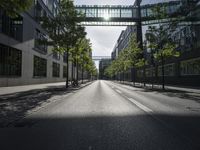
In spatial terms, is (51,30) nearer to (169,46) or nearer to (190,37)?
(169,46)

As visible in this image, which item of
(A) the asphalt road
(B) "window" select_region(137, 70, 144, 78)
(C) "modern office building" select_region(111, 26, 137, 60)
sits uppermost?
(C) "modern office building" select_region(111, 26, 137, 60)

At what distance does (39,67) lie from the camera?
38719 millimetres

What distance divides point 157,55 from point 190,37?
42.8 ft

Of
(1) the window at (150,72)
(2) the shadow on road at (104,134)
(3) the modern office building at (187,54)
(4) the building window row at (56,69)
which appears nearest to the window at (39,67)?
(4) the building window row at (56,69)

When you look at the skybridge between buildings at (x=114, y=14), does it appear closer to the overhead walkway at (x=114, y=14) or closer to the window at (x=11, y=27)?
the overhead walkway at (x=114, y=14)

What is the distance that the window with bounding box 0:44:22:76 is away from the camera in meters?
24.7

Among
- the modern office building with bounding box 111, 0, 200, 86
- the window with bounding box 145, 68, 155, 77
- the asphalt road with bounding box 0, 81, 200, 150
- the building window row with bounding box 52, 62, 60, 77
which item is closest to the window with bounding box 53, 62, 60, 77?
the building window row with bounding box 52, 62, 60, 77

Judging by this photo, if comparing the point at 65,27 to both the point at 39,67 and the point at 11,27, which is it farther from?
the point at 39,67

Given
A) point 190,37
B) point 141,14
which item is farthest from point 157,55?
point 141,14

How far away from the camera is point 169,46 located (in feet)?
83.8

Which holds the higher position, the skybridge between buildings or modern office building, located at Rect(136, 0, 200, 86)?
the skybridge between buildings

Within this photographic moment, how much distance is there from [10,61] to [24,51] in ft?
15.2

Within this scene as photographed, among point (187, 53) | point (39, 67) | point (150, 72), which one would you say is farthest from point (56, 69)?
point (187, 53)

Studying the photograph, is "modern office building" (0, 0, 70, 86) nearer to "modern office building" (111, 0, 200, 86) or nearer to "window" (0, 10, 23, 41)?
"window" (0, 10, 23, 41)
